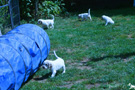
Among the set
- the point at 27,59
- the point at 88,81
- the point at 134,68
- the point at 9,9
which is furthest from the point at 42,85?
the point at 9,9

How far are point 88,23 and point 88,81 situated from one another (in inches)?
231

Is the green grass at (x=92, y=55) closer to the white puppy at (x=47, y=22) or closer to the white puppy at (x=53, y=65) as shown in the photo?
the white puppy at (x=53, y=65)

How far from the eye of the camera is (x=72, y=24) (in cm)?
1120

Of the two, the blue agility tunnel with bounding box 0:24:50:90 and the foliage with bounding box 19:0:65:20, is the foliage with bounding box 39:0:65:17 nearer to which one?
the foliage with bounding box 19:0:65:20

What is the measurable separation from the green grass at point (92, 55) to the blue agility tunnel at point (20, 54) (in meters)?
0.44

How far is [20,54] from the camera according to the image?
17.4 feet

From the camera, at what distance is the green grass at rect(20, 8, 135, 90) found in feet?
18.1

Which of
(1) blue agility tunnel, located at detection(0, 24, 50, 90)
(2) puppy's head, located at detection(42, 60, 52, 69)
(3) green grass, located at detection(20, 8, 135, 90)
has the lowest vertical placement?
(3) green grass, located at detection(20, 8, 135, 90)

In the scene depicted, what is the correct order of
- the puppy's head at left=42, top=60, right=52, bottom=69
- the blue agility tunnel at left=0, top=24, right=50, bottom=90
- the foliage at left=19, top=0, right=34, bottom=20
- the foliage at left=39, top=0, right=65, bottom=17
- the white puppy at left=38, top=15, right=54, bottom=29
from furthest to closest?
the foliage at left=39, top=0, right=65, bottom=17, the foliage at left=19, top=0, right=34, bottom=20, the white puppy at left=38, top=15, right=54, bottom=29, the puppy's head at left=42, top=60, right=52, bottom=69, the blue agility tunnel at left=0, top=24, right=50, bottom=90

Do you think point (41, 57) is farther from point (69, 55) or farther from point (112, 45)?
point (112, 45)

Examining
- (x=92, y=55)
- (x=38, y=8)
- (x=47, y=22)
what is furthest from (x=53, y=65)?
(x=38, y=8)

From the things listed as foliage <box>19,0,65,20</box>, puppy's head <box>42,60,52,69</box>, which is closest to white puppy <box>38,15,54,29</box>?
foliage <box>19,0,65,20</box>

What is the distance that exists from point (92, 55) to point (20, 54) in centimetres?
263

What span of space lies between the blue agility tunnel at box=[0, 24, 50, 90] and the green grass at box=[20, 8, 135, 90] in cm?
44
